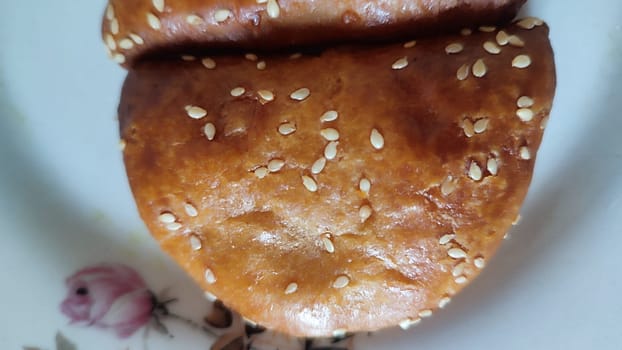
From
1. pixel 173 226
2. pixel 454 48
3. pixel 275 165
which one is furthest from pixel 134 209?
pixel 454 48

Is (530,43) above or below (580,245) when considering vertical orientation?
above

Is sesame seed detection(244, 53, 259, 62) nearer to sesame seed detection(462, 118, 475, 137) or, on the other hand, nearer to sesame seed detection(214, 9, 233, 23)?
sesame seed detection(214, 9, 233, 23)

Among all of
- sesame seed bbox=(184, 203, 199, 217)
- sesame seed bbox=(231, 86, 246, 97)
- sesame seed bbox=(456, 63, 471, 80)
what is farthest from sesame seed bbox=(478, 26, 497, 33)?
sesame seed bbox=(184, 203, 199, 217)

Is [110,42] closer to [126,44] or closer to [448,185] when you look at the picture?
[126,44]

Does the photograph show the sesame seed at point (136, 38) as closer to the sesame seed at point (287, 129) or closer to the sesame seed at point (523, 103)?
the sesame seed at point (287, 129)

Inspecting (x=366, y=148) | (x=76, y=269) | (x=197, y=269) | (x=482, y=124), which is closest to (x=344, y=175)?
(x=366, y=148)

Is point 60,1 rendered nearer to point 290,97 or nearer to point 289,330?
point 290,97
